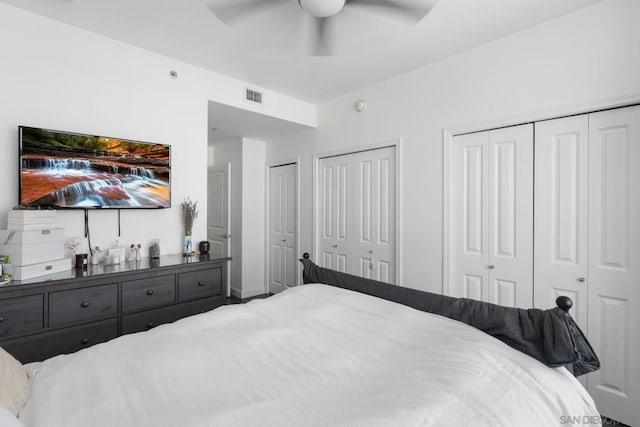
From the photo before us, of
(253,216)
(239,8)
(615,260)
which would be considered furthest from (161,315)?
(615,260)

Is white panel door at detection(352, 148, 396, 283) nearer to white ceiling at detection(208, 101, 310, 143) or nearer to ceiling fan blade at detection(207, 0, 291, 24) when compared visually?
white ceiling at detection(208, 101, 310, 143)

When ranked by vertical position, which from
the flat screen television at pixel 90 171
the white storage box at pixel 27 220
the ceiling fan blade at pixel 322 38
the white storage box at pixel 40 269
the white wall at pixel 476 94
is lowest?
the white storage box at pixel 40 269

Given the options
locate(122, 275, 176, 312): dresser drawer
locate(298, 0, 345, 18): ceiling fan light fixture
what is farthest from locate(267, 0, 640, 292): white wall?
locate(122, 275, 176, 312): dresser drawer

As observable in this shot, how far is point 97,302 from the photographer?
198 centimetres

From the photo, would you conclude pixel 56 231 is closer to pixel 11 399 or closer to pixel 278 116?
pixel 11 399

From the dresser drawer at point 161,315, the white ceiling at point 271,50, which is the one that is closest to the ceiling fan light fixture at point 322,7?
the white ceiling at point 271,50

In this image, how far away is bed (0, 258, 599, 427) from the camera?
840 millimetres

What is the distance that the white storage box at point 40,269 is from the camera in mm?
1753

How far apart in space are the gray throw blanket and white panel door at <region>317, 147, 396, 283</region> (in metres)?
1.52

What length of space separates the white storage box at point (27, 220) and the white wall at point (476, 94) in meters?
2.78

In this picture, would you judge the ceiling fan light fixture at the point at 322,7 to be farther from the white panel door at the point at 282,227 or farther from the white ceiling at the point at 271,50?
the white panel door at the point at 282,227

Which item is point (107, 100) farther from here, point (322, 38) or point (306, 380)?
point (306, 380)

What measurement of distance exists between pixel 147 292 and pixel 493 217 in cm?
278

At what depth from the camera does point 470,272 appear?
261cm
